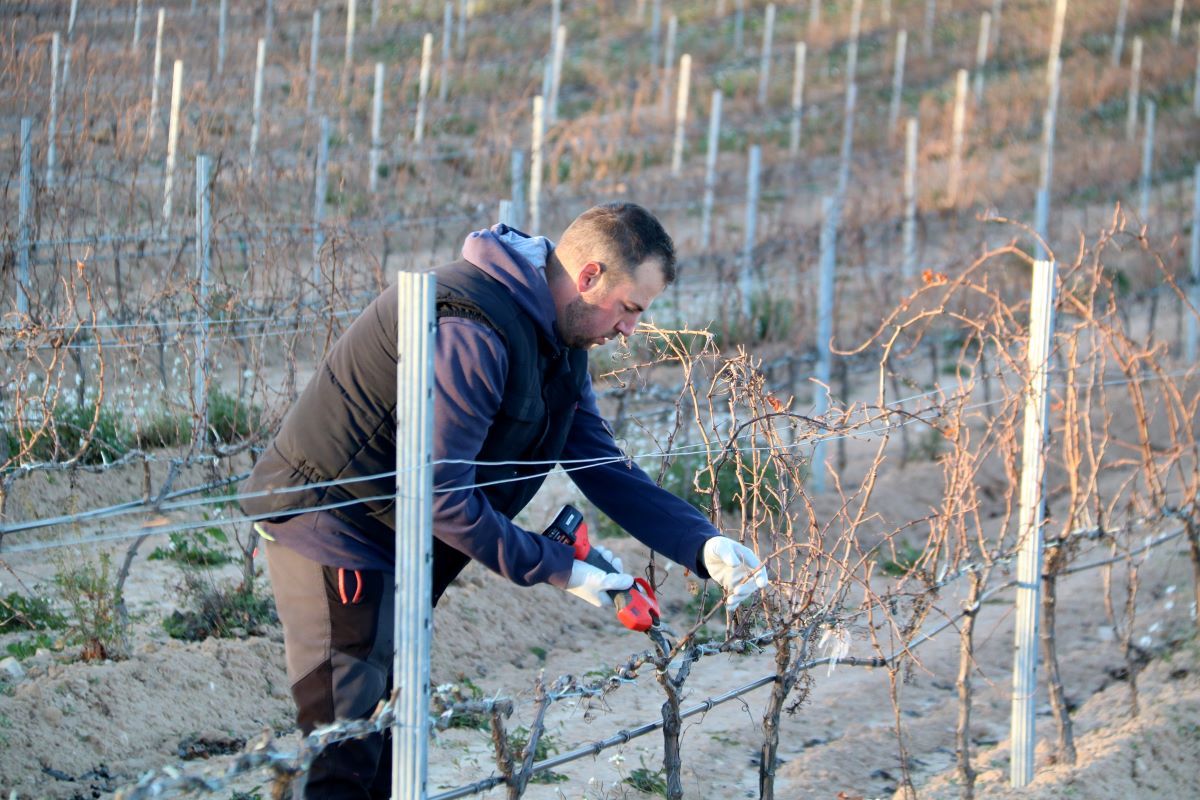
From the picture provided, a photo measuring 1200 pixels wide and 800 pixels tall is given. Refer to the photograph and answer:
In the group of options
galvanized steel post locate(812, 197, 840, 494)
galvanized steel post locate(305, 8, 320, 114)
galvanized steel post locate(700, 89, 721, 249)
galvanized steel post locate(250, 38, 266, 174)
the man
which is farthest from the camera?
galvanized steel post locate(305, 8, 320, 114)

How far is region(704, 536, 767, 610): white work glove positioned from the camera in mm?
2801

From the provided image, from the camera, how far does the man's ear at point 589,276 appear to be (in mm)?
2607

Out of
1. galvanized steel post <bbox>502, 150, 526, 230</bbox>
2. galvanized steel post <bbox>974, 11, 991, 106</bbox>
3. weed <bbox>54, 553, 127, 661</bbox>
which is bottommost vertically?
weed <bbox>54, 553, 127, 661</bbox>

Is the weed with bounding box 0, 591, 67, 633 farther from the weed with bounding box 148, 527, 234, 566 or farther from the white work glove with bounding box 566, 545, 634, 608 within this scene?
the white work glove with bounding box 566, 545, 634, 608

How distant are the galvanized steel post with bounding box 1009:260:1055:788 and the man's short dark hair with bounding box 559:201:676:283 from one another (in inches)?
58.8

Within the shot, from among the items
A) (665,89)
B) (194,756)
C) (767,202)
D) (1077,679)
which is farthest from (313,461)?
(665,89)

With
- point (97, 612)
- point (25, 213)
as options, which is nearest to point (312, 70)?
point (25, 213)

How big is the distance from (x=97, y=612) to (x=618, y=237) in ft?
8.18

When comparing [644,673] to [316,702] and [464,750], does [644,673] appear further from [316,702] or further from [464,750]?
[316,702]

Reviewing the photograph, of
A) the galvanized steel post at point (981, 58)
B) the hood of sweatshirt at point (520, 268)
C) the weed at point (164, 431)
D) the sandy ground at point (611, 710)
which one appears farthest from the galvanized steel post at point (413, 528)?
the galvanized steel post at point (981, 58)

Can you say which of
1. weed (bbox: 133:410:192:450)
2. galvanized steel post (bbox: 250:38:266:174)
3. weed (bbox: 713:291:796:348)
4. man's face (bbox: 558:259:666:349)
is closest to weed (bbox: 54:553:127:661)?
weed (bbox: 133:410:192:450)

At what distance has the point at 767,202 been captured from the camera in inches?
636

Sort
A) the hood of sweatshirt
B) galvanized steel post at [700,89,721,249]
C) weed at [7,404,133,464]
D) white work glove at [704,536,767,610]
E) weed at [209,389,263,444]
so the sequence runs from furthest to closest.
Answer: galvanized steel post at [700,89,721,249] < weed at [209,389,263,444] < weed at [7,404,133,464] < white work glove at [704,536,767,610] < the hood of sweatshirt

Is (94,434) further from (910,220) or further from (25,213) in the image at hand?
(910,220)
